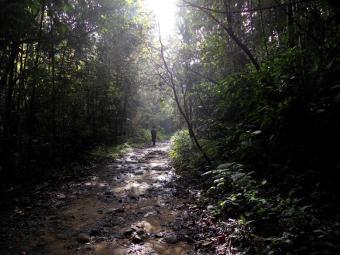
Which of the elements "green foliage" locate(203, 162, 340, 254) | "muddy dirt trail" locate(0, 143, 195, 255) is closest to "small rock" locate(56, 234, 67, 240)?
"muddy dirt trail" locate(0, 143, 195, 255)

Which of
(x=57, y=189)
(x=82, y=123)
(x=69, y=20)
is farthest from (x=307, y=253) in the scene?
(x=82, y=123)

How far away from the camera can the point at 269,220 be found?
5.00 m

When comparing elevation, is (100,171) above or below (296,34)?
below

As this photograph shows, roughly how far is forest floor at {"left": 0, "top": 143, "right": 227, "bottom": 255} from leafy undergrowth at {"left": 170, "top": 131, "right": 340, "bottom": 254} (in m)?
0.37

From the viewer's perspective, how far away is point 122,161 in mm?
15586

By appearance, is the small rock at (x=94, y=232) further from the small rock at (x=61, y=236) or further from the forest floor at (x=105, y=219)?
the small rock at (x=61, y=236)

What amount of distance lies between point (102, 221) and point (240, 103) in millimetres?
4863

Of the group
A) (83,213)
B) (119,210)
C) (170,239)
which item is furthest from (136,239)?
(83,213)

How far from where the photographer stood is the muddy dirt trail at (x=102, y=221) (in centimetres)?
537

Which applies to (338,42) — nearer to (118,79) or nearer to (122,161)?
(122,161)

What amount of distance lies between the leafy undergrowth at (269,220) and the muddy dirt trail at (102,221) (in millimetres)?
677

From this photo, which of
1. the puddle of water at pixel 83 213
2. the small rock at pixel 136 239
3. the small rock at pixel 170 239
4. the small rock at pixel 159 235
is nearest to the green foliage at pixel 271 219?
the small rock at pixel 170 239

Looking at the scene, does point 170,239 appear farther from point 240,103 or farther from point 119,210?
point 240,103

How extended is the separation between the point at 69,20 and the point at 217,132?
7306mm
